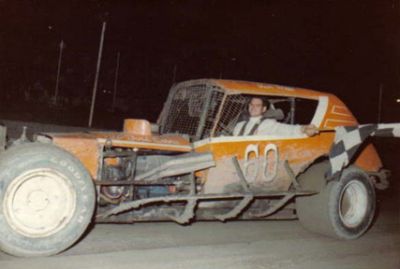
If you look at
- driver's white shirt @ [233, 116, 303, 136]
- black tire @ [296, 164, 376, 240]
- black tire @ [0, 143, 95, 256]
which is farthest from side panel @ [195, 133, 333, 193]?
black tire @ [0, 143, 95, 256]

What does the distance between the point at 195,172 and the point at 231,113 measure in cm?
94

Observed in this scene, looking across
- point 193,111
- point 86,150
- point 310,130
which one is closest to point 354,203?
point 310,130

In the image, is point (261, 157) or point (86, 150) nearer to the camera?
point (86, 150)

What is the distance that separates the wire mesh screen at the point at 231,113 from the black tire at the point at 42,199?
73.9 inches

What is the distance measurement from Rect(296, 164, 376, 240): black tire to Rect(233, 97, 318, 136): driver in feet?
2.62

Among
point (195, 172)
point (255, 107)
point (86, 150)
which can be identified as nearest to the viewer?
point (86, 150)

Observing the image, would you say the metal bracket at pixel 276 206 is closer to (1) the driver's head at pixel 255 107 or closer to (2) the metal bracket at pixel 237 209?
(2) the metal bracket at pixel 237 209

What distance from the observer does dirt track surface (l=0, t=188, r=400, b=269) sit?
3973 millimetres

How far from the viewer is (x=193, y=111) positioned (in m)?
5.41

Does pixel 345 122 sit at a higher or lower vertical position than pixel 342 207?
higher

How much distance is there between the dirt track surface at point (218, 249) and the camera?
13.0 ft

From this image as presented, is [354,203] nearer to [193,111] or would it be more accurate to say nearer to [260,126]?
[260,126]

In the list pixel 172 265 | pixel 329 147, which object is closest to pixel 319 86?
pixel 329 147

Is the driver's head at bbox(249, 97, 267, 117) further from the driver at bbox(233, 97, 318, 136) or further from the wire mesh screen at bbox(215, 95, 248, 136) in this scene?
the wire mesh screen at bbox(215, 95, 248, 136)
